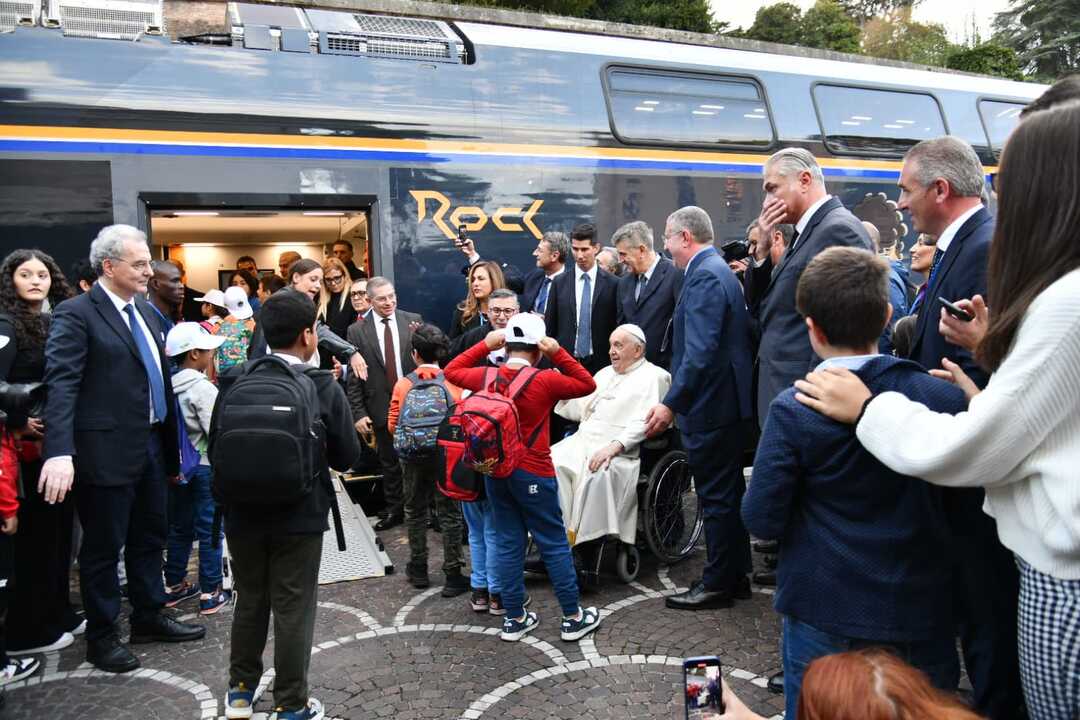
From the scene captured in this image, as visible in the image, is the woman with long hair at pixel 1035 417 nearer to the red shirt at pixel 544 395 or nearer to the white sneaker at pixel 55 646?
the red shirt at pixel 544 395

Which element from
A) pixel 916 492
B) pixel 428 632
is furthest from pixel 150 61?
pixel 916 492

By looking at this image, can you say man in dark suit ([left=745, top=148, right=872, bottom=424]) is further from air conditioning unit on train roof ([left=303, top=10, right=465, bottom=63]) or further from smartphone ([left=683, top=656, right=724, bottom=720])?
air conditioning unit on train roof ([left=303, top=10, right=465, bottom=63])

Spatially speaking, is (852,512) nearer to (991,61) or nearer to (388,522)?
(388,522)

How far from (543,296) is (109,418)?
3.55m

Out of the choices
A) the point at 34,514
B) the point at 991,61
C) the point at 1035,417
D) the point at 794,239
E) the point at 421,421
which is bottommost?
the point at 34,514

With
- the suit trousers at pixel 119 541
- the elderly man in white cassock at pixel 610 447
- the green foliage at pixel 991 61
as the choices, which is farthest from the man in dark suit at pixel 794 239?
the green foliage at pixel 991 61

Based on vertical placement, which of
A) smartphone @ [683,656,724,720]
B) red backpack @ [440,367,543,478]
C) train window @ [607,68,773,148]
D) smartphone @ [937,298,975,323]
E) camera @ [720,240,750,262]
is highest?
train window @ [607,68,773,148]

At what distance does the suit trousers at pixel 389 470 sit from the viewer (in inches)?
241

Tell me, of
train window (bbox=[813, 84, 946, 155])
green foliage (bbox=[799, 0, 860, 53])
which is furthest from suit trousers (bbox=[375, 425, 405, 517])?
green foliage (bbox=[799, 0, 860, 53])

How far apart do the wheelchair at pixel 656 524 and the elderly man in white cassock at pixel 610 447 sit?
0.15 m

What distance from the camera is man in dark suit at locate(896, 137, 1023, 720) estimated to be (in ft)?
7.72

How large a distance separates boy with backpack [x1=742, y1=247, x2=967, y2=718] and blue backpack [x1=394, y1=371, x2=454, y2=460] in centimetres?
258

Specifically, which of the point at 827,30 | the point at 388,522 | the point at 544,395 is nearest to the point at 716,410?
the point at 544,395

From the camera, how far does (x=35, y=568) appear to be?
4129 millimetres
